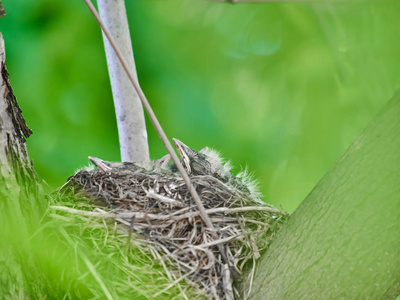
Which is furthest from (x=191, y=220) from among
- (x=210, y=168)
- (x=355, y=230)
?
(x=210, y=168)

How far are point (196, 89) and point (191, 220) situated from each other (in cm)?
233

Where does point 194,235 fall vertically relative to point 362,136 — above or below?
below

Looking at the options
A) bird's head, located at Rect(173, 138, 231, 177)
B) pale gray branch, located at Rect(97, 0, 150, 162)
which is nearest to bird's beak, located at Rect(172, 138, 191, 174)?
bird's head, located at Rect(173, 138, 231, 177)

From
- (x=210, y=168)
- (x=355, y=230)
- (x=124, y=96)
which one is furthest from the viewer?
(x=124, y=96)

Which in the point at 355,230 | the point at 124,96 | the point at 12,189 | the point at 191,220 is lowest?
the point at 12,189

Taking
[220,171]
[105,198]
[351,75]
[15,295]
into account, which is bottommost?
[15,295]

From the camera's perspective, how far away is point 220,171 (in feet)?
8.71

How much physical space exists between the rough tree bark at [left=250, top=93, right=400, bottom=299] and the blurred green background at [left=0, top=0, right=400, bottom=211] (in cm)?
161

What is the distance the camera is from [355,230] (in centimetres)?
152

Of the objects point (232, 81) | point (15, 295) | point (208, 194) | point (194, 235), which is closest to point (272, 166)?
point (232, 81)

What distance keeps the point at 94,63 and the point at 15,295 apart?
2926 millimetres

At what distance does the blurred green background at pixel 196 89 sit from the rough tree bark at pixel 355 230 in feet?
5.29

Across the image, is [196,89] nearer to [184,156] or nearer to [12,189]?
[184,156]

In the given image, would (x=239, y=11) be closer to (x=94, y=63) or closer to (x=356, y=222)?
(x=94, y=63)
